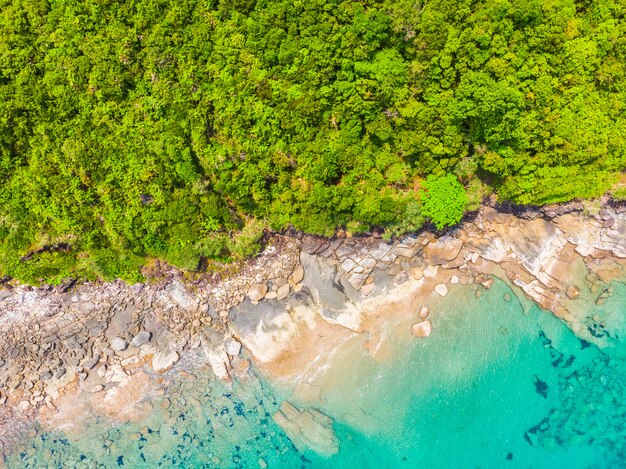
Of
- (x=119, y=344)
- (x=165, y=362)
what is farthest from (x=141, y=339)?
(x=165, y=362)

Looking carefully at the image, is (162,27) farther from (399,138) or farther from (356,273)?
(356,273)

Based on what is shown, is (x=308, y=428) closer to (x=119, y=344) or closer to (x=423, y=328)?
(x=423, y=328)

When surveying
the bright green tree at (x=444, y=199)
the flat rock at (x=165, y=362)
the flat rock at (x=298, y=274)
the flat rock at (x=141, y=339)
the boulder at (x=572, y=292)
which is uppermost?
the bright green tree at (x=444, y=199)

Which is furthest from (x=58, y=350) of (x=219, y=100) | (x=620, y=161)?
(x=620, y=161)

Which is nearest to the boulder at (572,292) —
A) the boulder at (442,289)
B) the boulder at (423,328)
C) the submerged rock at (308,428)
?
the boulder at (442,289)

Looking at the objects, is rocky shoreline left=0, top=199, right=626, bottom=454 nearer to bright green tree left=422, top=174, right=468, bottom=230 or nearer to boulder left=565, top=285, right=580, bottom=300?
boulder left=565, top=285, right=580, bottom=300

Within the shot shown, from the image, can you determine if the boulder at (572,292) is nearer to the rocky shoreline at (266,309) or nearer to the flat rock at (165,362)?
the rocky shoreline at (266,309)

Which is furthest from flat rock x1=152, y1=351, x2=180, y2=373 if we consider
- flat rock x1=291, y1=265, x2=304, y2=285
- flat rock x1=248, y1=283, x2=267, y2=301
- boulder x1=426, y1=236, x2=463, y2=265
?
boulder x1=426, y1=236, x2=463, y2=265
